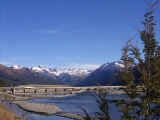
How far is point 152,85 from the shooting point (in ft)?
30.1

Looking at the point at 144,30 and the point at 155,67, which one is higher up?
the point at 144,30

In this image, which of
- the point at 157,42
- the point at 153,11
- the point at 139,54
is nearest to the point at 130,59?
the point at 139,54

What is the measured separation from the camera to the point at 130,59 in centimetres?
940

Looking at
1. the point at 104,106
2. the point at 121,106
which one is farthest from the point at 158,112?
the point at 104,106

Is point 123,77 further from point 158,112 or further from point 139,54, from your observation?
point 158,112

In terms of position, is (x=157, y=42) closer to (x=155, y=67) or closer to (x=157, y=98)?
(x=155, y=67)

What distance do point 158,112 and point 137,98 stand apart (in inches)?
32.1

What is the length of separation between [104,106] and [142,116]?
131 centimetres

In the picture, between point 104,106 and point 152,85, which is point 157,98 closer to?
point 152,85

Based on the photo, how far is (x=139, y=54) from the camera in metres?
9.33

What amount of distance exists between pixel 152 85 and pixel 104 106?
178 centimetres

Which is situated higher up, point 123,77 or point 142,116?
point 123,77

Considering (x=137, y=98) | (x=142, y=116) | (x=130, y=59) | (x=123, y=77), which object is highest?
(x=130, y=59)

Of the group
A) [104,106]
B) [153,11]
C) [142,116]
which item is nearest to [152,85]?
[142,116]
